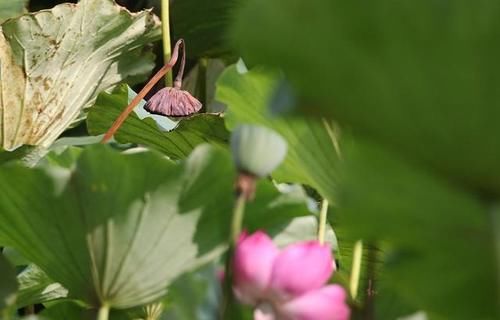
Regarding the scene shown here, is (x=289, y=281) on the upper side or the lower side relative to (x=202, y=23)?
upper

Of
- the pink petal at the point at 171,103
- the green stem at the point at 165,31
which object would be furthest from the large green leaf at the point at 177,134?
the green stem at the point at 165,31

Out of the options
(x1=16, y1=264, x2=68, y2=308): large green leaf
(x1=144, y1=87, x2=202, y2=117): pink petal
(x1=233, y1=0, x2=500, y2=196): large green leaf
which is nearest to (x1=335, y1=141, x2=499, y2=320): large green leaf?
(x1=233, y1=0, x2=500, y2=196): large green leaf

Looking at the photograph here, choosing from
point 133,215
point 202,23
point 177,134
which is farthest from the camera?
point 202,23

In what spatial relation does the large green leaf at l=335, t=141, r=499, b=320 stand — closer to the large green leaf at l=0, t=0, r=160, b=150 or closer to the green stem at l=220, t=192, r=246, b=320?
the green stem at l=220, t=192, r=246, b=320

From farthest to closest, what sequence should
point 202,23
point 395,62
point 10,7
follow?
point 202,23
point 10,7
point 395,62

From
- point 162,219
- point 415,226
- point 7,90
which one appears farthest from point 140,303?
point 7,90

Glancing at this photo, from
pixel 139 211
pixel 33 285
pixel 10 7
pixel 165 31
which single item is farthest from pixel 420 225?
pixel 10 7

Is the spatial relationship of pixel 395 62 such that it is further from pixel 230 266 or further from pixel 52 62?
pixel 52 62

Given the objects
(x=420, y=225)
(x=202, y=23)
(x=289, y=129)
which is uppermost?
(x=420, y=225)

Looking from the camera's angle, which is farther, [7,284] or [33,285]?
[33,285]
